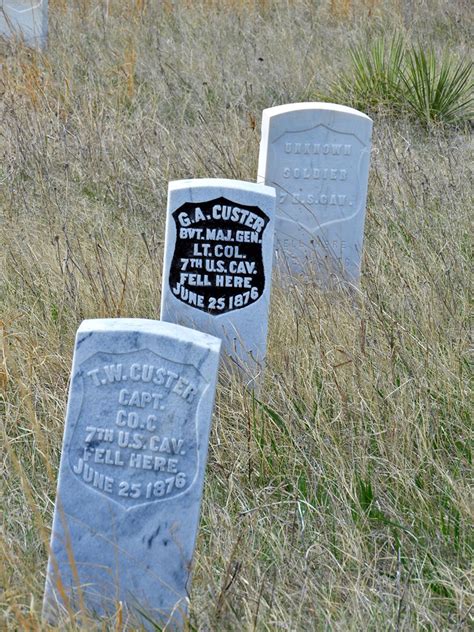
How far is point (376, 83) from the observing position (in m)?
7.65

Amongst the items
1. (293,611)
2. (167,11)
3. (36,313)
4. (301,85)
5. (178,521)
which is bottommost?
(293,611)

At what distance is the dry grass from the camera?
9.06 feet

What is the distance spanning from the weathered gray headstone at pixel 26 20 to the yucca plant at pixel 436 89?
10.3 ft

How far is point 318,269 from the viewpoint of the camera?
5.01 meters

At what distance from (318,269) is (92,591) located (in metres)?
2.64

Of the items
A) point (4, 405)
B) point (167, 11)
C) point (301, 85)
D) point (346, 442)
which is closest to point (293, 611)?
point (346, 442)

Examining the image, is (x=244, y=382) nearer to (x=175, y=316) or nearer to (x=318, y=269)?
(x=175, y=316)

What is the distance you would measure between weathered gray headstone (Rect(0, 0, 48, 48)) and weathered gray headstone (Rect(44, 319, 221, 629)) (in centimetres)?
650

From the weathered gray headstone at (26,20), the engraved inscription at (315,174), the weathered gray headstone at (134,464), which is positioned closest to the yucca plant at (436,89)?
the engraved inscription at (315,174)

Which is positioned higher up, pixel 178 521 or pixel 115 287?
pixel 115 287

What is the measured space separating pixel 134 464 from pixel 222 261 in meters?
1.32

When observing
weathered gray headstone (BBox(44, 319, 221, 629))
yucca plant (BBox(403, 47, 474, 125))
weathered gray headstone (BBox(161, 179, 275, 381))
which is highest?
yucca plant (BBox(403, 47, 474, 125))

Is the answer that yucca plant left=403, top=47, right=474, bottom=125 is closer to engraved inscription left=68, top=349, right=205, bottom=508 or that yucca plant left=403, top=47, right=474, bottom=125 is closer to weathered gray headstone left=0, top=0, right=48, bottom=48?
weathered gray headstone left=0, top=0, right=48, bottom=48

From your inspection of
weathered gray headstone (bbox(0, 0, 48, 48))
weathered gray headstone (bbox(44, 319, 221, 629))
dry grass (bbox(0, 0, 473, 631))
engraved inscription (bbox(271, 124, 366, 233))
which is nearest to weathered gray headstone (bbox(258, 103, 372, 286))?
engraved inscription (bbox(271, 124, 366, 233))
